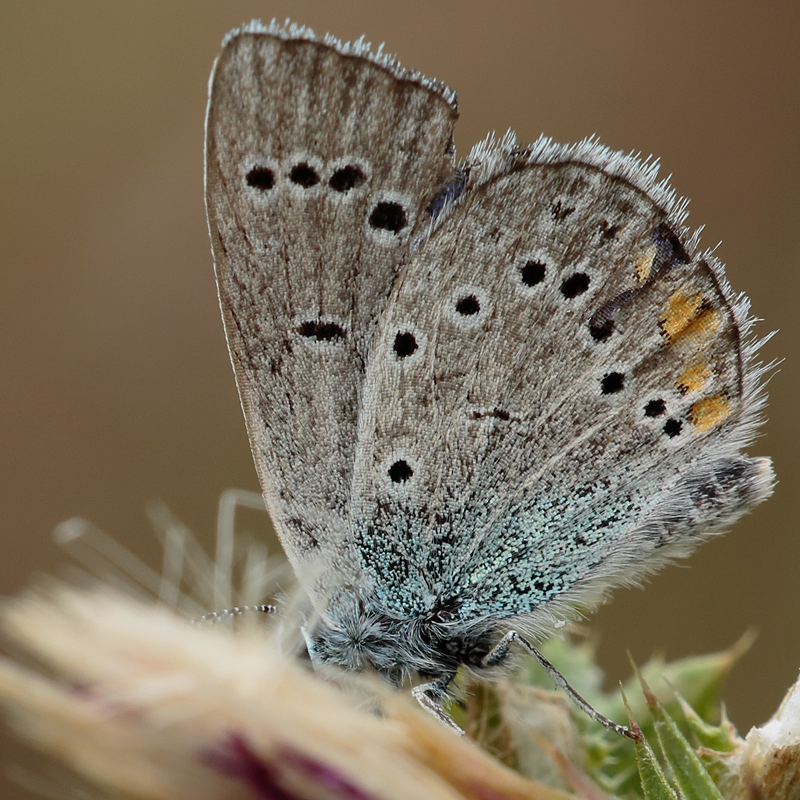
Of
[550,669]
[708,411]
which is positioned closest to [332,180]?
[708,411]

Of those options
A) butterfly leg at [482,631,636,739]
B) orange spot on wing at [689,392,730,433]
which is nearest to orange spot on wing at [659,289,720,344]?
orange spot on wing at [689,392,730,433]

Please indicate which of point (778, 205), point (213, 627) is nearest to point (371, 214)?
point (213, 627)

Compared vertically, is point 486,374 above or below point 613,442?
above

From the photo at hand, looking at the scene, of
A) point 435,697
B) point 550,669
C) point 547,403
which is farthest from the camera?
point 547,403

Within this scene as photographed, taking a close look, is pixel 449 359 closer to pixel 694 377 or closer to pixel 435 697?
pixel 694 377

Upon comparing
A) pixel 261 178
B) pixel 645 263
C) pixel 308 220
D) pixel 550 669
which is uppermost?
pixel 261 178

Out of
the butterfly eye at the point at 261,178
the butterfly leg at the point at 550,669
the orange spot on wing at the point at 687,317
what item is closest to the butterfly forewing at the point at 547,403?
the orange spot on wing at the point at 687,317

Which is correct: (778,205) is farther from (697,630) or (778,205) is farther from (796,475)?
(697,630)
